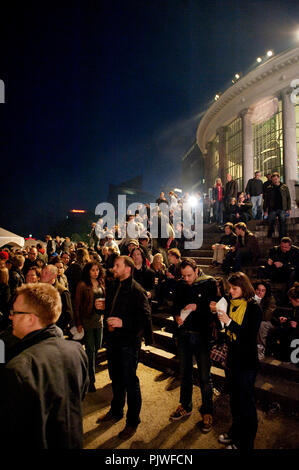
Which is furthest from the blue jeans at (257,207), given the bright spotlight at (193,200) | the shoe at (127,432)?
the shoe at (127,432)

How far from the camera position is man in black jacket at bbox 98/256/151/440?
3502 millimetres

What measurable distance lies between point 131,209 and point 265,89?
42.7ft

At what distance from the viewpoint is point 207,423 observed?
3.50 meters

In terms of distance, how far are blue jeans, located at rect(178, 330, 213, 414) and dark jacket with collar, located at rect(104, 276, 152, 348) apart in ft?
1.75

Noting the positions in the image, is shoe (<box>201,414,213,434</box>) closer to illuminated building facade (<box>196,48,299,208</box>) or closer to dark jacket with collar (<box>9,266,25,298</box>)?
dark jacket with collar (<box>9,266,25,298</box>)

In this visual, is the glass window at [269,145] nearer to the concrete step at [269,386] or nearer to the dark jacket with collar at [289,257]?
the dark jacket with collar at [289,257]

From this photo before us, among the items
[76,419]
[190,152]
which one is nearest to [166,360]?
[76,419]

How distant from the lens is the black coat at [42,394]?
4.77ft

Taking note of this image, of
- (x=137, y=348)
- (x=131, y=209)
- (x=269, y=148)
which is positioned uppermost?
(x=269, y=148)

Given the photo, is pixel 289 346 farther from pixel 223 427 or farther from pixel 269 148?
pixel 269 148

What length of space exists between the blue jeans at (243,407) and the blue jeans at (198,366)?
1.47 ft

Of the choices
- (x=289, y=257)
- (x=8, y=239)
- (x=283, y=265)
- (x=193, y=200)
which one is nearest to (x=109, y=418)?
(x=283, y=265)

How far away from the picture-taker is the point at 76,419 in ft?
5.87

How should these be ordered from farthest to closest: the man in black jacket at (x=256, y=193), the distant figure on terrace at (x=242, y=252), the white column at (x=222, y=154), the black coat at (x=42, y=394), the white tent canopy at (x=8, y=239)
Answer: the white column at (x=222, y=154) → the white tent canopy at (x=8, y=239) → the man in black jacket at (x=256, y=193) → the distant figure on terrace at (x=242, y=252) → the black coat at (x=42, y=394)
